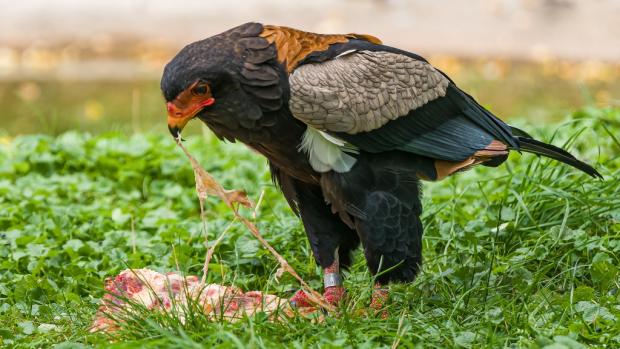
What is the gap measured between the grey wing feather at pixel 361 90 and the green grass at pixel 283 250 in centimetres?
62

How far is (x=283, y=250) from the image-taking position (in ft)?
13.9

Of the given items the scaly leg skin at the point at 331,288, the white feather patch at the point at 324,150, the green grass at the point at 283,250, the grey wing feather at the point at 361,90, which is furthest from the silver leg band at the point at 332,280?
the grey wing feather at the point at 361,90

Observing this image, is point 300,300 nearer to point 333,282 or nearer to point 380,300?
point 333,282

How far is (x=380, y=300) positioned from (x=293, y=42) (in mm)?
971

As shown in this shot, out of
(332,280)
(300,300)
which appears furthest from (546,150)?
(300,300)

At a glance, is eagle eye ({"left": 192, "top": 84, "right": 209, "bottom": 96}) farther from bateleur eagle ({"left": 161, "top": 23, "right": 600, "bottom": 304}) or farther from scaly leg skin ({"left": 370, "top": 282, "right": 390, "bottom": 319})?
scaly leg skin ({"left": 370, "top": 282, "right": 390, "bottom": 319})

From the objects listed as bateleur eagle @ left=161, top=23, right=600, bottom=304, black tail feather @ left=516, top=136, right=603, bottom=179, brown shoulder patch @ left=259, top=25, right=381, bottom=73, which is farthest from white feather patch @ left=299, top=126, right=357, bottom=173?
black tail feather @ left=516, top=136, right=603, bottom=179

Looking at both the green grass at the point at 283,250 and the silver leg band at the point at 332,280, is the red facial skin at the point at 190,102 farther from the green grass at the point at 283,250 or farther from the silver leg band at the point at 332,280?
the silver leg band at the point at 332,280

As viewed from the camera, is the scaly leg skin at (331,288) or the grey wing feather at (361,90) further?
the scaly leg skin at (331,288)

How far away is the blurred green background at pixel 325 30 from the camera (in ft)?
28.6

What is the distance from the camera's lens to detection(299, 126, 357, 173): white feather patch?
333cm

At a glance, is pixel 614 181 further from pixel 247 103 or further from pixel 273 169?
pixel 247 103

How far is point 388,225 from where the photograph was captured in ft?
11.1

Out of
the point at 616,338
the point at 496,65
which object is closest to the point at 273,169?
the point at 616,338
